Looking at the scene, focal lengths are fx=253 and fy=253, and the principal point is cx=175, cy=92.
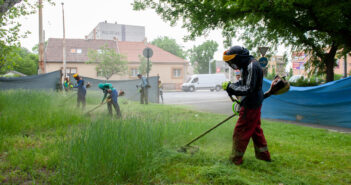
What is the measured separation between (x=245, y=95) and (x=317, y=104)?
552 cm

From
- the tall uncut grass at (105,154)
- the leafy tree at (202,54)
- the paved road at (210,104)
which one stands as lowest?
the paved road at (210,104)

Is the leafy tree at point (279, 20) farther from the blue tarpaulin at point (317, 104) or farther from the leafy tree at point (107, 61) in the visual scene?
the leafy tree at point (107, 61)

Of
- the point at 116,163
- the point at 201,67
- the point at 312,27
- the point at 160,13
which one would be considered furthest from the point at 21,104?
the point at 201,67

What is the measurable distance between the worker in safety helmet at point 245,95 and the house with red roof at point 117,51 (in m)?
30.6

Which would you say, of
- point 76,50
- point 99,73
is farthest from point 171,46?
point 99,73

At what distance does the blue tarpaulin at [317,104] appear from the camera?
7199mm

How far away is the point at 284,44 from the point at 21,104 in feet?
37.2

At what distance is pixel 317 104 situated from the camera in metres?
7.85

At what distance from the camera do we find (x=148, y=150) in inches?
133

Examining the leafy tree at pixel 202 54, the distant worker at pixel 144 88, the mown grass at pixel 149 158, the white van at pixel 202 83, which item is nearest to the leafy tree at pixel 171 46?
the leafy tree at pixel 202 54

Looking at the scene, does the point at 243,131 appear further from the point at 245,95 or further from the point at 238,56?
the point at 238,56

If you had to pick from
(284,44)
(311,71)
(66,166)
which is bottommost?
(66,166)

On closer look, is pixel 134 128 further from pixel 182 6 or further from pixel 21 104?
pixel 182 6

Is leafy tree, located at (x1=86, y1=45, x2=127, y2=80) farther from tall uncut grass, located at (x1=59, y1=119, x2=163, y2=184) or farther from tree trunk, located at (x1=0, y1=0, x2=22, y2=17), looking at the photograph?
tall uncut grass, located at (x1=59, y1=119, x2=163, y2=184)
